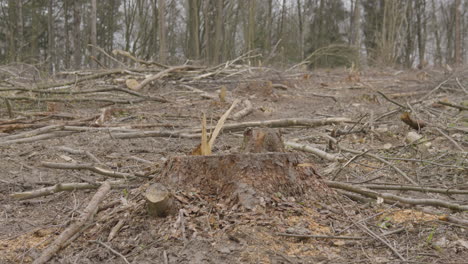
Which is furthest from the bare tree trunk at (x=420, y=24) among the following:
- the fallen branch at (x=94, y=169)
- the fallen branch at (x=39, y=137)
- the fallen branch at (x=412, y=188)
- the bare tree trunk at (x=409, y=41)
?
the fallen branch at (x=94, y=169)

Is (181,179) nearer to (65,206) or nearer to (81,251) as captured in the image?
(81,251)

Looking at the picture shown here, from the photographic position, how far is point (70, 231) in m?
2.46

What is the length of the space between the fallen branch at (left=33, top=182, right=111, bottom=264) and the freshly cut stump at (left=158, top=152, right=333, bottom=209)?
43 cm

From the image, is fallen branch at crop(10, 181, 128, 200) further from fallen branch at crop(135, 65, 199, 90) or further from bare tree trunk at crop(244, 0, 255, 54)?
bare tree trunk at crop(244, 0, 255, 54)

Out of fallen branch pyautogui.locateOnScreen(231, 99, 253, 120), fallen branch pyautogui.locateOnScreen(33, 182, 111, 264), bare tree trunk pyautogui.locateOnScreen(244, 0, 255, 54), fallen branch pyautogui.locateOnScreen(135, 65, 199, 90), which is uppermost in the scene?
bare tree trunk pyautogui.locateOnScreen(244, 0, 255, 54)

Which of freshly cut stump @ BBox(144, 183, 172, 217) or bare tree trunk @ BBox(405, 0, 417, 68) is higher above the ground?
bare tree trunk @ BBox(405, 0, 417, 68)

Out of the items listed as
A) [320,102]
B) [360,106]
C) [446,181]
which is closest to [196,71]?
[320,102]

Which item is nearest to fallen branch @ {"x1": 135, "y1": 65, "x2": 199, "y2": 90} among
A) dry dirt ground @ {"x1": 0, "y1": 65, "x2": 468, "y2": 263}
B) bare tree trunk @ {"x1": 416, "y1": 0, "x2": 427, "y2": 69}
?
dry dirt ground @ {"x1": 0, "y1": 65, "x2": 468, "y2": 263}

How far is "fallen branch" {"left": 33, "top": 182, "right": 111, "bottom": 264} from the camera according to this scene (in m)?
2.28

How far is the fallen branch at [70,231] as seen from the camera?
7.47 ft

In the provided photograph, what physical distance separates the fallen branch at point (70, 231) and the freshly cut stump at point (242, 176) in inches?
17.0

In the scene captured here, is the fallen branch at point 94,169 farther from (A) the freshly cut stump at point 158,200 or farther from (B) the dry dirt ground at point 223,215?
(A) the freshly cut stump at point 158,200

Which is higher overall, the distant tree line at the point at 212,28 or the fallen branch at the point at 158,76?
the distant tree line at the point at 212,28

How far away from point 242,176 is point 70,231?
1032 millimetres
